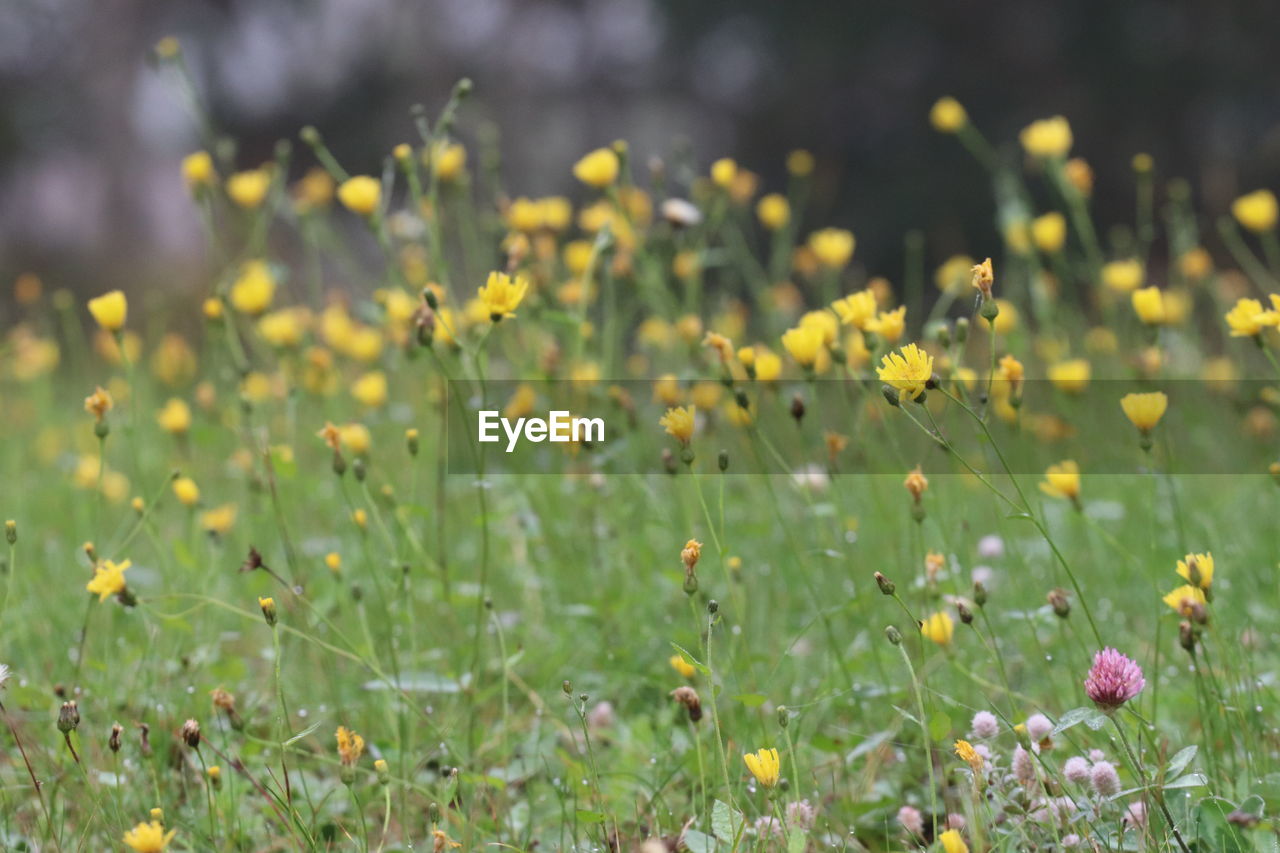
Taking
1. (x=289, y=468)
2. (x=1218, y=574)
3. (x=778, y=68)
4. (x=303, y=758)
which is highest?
(x=778, y=68)

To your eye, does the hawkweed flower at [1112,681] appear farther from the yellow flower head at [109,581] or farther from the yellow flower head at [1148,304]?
the yellow flower head at [109,581]

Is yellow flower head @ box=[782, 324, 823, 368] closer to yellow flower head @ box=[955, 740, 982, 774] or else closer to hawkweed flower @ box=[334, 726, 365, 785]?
yellow flower head @ box=[955, 740, 982, 774]

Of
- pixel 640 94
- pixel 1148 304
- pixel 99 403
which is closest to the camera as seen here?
pixel 99 403

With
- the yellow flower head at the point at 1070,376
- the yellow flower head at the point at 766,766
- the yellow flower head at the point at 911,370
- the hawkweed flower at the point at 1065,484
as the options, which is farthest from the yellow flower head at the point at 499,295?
the yellow flower head at the point at 1070,376

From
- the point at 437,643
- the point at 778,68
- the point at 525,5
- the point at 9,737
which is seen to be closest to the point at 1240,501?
the point at 437,643

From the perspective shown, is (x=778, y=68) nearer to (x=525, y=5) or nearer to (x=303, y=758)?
(x=525, y=5)

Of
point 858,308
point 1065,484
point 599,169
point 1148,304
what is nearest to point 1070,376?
point 1148,304

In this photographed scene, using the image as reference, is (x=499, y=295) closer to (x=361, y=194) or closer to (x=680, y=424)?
(x=680, y=424)
